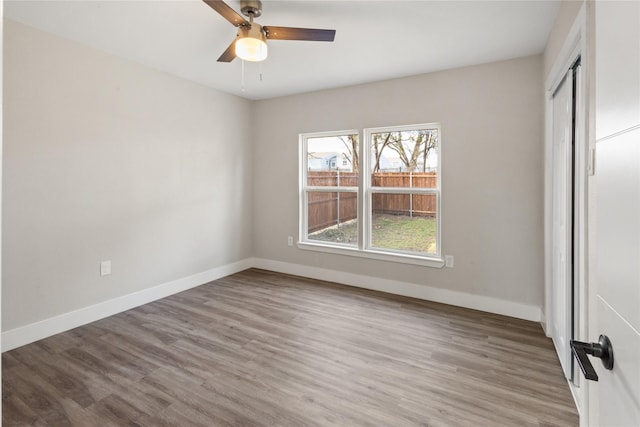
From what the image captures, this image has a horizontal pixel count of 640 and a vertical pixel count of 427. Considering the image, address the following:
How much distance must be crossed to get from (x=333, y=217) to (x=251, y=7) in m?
2.70

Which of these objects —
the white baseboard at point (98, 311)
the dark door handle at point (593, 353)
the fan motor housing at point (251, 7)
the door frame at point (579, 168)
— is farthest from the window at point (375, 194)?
the dark door handle at point (593, 353)

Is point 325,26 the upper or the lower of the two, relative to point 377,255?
upper

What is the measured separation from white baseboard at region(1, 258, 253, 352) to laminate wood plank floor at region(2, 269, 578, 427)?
89 millimetres

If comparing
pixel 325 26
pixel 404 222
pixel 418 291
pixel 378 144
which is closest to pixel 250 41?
pixel 325 26

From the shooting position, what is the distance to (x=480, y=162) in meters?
3.26

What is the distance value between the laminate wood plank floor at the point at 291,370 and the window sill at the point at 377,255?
0.49 metres

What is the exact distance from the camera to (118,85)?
10.3ft

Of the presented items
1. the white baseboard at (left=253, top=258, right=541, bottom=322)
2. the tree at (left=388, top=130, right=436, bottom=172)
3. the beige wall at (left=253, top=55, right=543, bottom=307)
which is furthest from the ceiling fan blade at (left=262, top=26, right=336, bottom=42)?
the white baseboard at (left=253, top=258, right=541, bottom=322)

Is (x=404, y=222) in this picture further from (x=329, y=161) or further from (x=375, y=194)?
(x=329, y=161)

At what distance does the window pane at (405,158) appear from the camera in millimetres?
3617

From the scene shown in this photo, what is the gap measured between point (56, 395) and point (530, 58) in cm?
449

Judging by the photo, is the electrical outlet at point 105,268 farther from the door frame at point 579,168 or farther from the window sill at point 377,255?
the door frame at point 579,168

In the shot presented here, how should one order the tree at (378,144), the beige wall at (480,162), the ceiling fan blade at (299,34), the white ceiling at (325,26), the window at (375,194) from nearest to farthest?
1. the ceiling fan blade at (299,34)
2. the white ceiling at (325,26)
3. the beige wall at (480,162)
4. the window at (375,194)
5. the tree at (378,144)

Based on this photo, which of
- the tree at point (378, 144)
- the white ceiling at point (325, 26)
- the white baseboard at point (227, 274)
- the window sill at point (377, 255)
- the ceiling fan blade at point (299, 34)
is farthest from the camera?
the tree at point (378, 144)
